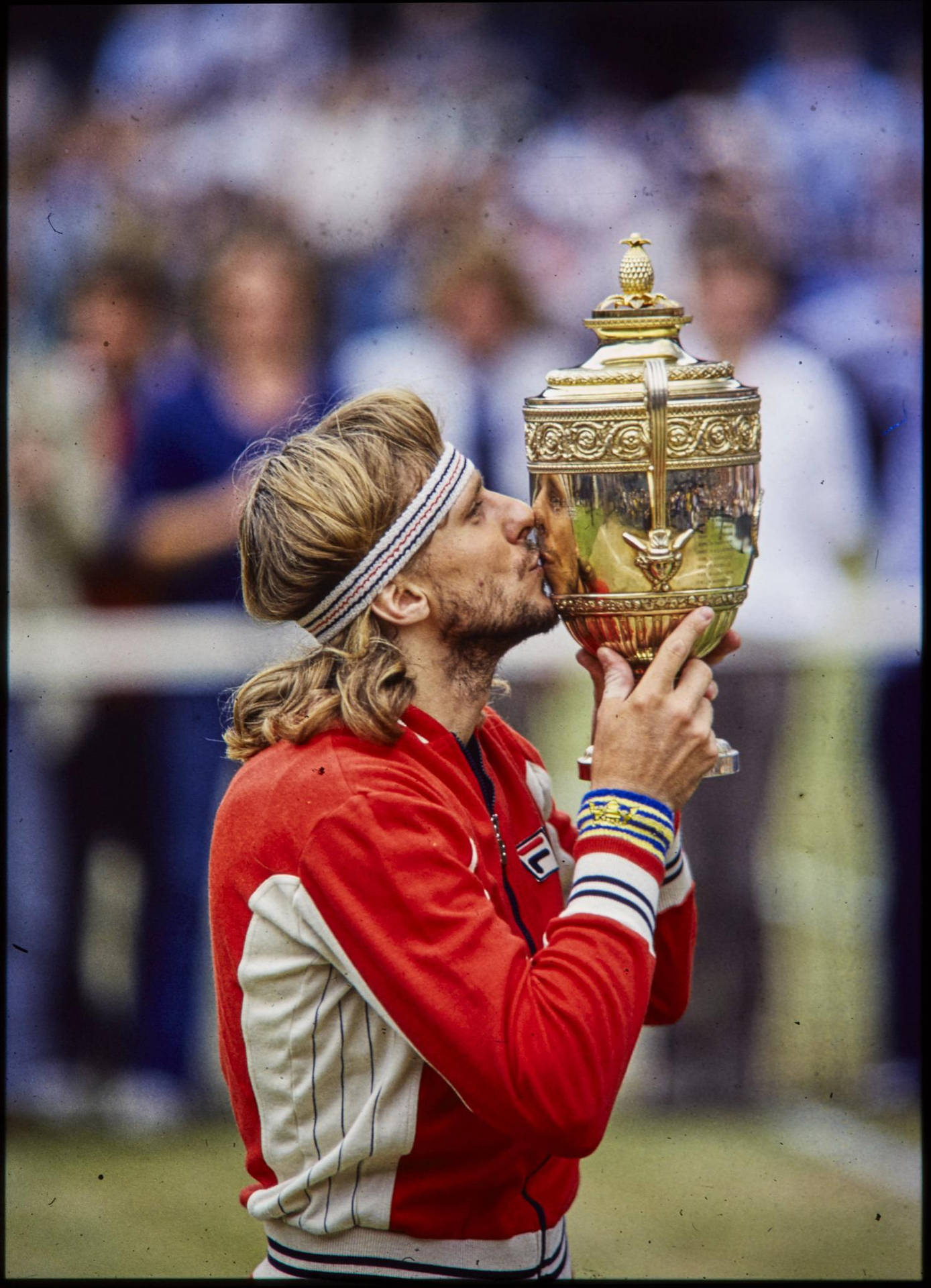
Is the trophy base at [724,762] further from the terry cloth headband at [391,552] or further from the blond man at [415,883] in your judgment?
the terry cloth headband at [391,552]

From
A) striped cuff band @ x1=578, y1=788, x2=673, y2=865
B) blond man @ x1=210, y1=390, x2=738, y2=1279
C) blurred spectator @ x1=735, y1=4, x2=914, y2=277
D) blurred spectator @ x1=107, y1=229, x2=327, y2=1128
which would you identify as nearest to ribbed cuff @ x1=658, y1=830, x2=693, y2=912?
blond man @ x1=210, y1=390, x2=738, y2=1279

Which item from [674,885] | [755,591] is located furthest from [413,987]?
[755,591]

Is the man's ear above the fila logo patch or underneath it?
above

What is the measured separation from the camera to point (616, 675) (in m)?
2.88

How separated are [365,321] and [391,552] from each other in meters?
2.81

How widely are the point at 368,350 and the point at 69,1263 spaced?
285 centimetres

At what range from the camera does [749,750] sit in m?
5.43

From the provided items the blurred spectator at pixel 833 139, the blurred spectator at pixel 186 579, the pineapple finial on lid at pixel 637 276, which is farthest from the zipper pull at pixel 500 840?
the blurred spectator at pixel 833 139

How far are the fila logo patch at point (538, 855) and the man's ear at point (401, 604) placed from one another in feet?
1.45

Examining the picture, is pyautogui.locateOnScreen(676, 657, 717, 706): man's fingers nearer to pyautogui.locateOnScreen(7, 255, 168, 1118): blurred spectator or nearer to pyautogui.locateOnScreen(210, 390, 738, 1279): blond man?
pyautogui.locateOnScreen(210, 390, 738, 1279): blond man

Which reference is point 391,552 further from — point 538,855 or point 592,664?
point 538,855

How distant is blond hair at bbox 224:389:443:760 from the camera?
277 cm

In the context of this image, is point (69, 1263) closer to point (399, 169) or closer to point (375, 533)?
point (375, 533)

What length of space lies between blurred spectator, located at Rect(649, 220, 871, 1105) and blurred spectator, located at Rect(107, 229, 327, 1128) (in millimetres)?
1351
